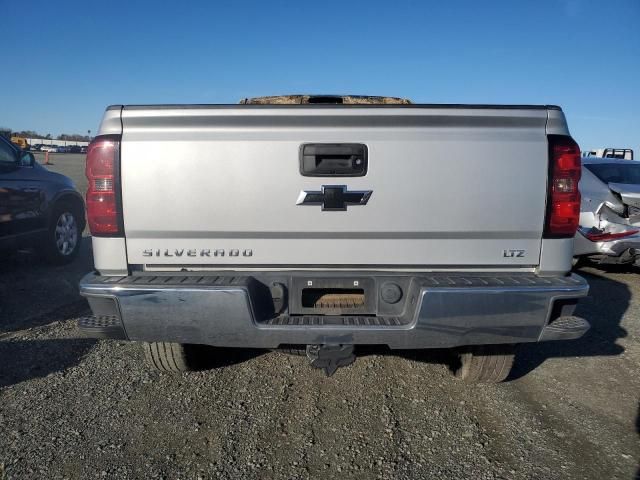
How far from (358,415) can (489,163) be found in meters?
1.62

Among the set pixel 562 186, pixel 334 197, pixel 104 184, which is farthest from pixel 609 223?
pixel 104 184

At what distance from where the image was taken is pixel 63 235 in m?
6.29

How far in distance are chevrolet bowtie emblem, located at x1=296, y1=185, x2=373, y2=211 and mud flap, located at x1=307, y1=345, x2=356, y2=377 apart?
0.72 meters

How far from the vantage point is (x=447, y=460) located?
2.32 m

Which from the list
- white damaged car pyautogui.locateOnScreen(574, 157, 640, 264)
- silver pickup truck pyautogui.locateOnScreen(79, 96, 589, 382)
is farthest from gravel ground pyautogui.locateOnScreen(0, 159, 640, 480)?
white damaged car pyautogui.locateOnScreen(574, 157, 640, 264)

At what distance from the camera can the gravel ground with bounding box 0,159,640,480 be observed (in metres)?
2.27

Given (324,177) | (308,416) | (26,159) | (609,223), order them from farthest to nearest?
(609,223) < (26,159) < (308,416) < (324,177)

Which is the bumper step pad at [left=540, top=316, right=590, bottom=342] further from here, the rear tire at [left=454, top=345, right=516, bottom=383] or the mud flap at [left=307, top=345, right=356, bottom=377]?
the mud flap at [left=307, top=345, right=356, bottom=377]

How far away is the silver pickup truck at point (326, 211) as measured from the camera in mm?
2285

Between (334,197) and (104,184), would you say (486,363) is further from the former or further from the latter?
(104,184)

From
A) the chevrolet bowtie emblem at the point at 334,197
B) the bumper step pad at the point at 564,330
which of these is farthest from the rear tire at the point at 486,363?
the chevrolet bowtie emblem at the point at 334,197

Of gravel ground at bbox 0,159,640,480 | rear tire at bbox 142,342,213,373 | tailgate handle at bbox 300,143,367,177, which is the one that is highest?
tailgate handle at bbox 300,143,367,177

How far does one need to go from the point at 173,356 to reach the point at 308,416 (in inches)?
37.9

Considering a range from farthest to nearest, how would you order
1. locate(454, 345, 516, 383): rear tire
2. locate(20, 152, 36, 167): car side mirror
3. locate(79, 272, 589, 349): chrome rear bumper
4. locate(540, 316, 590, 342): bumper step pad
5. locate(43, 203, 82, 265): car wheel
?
locate(43, 203, 82, 265): car wheel
locate(20, 152, 36, 167): car side mirror
locate(454, 345, 516, 383): rear tire
locate(540, 316, 590, 342): bumper step pad
locate(79, 272, 589, 349): chrome rear bumper
